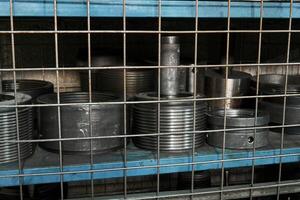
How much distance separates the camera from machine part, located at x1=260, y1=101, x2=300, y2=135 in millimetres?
1271

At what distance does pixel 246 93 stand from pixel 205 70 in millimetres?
204

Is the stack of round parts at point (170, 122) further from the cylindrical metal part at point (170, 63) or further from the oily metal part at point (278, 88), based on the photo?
the oily metal part at point (278, 88)

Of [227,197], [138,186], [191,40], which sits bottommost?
[138,186]

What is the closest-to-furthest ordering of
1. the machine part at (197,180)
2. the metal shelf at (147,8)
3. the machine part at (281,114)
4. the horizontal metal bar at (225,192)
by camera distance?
the metal shelf at (147,8) → the horizontal metal bar at (225,192) → the machine part at (281,114) → the machine part at (197,180)

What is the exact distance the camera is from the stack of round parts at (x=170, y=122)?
1108 millimetres

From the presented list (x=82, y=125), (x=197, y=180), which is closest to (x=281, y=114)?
(x=197, y=180)

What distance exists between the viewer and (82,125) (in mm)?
1046

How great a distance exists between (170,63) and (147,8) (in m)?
0.21

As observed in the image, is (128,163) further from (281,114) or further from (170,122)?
(281,114)

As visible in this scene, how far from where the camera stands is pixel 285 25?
1951mm

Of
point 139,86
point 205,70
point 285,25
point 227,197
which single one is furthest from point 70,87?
point 285,25

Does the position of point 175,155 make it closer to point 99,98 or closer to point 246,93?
point 99,98

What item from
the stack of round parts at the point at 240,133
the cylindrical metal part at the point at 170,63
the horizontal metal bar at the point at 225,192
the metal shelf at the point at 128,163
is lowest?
the horizontal metal bar at the point at 225,192

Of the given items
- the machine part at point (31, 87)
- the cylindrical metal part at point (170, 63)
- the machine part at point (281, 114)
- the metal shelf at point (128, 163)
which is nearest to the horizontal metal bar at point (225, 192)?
the metal shelf at point (128, 163)
